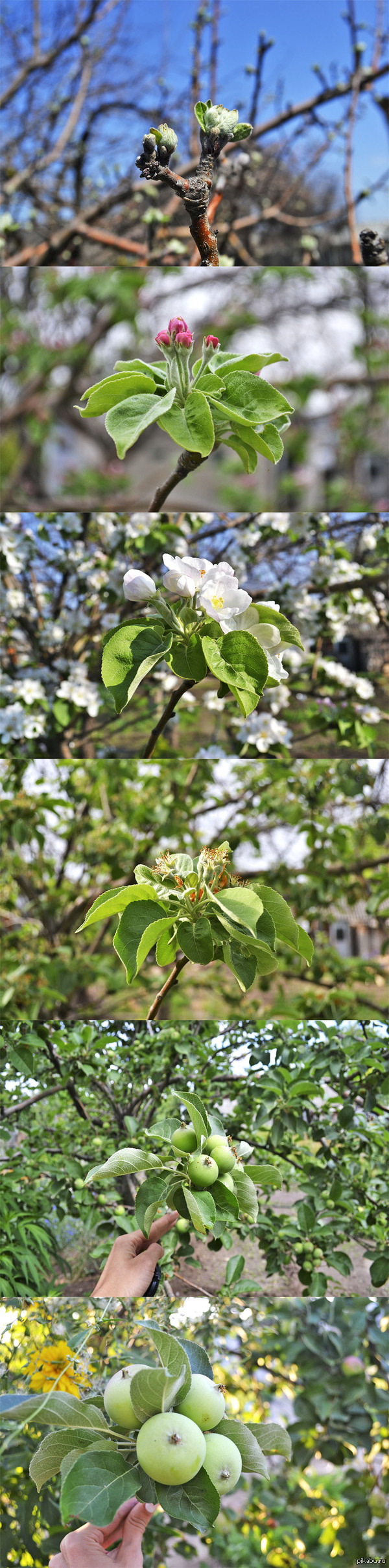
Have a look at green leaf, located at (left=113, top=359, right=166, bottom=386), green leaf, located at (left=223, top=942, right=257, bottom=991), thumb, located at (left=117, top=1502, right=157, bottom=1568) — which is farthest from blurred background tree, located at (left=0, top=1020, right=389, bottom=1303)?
green leaf, located at (left=113, top=359, right=166, bottom=386)

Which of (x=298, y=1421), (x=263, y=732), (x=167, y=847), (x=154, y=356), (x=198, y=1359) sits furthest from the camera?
(x=154, y=356)

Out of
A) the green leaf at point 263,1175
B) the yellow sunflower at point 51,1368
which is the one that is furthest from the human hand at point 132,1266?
the yellow sunflower at point 51,1368

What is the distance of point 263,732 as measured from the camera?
142cm

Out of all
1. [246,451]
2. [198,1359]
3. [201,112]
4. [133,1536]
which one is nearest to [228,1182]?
[198,1359]

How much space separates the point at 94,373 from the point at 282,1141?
3.45 m

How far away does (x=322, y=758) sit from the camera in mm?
1563

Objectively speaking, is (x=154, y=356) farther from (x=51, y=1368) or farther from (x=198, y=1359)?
(x=198, y=1359)

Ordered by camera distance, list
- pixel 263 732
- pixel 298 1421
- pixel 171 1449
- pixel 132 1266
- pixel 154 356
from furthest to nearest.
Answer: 1. pixel 154 356
2. pixel 263 732
3. pixel 298 1421
4. pixel 132 1266
5. pixel 171 1449

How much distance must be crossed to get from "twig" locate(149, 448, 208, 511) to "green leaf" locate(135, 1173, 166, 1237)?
437mm

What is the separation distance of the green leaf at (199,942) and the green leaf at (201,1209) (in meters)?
0.13

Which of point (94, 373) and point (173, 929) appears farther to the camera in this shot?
point (94, 373)

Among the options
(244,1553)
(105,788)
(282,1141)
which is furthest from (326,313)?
(244,1553)

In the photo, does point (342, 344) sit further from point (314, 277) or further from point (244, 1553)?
point (244, 1553)

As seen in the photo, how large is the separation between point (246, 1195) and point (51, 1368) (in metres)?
0.53
